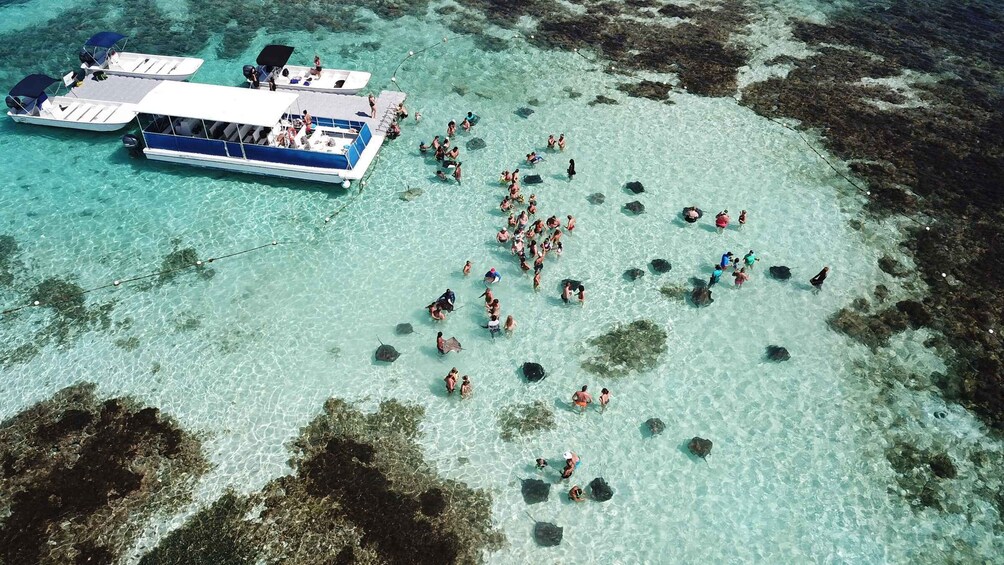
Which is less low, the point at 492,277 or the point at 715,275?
the point at 715,275

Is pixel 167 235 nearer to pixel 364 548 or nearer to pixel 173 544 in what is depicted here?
pixel 173 544

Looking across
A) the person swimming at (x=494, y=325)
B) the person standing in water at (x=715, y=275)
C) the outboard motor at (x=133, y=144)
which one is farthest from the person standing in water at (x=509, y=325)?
the outboard motor at (x=133, y=144)

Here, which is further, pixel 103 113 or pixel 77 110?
pixel 77 110

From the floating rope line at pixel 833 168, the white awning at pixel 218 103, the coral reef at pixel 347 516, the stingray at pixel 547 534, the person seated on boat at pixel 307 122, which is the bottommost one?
the coral reef at pixel 347 516

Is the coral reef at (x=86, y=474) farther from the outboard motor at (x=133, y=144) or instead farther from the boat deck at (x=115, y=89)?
the boat deck at (x=115, y=89)

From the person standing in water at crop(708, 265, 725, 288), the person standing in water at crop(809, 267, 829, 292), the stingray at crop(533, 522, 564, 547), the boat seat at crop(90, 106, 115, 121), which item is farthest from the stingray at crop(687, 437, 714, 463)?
the boat seat at crop(90, 106, 115, 121)

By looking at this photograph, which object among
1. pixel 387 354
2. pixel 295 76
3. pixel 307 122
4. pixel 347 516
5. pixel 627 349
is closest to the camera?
pixel 347 516

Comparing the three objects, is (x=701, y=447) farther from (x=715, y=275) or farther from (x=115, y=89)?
(x=115, y=89)

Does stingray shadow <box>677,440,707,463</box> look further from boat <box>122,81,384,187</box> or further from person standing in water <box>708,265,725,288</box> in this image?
boat <box>122,81,384,187</box>

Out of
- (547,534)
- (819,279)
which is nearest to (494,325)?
(547,534)
